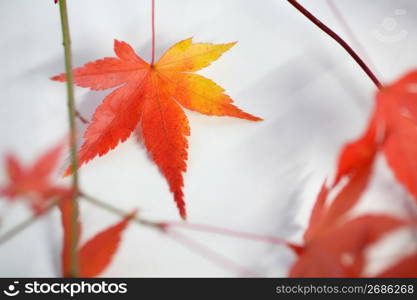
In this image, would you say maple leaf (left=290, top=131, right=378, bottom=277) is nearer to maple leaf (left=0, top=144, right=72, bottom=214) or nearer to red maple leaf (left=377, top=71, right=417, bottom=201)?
red maple leaf (left=377, top=71, right=417, bottom=201)

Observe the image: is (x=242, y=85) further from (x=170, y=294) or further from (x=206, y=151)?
(x=170, y=294)

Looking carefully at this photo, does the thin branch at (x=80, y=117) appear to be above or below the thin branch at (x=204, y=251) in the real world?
above

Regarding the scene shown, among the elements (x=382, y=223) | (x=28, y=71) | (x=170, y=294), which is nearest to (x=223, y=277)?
(x=170, y=294)

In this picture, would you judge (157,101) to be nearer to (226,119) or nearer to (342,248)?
(226,119)

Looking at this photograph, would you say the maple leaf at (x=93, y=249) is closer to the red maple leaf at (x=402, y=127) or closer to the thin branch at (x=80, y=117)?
the thin branch at (x=80, y=117)

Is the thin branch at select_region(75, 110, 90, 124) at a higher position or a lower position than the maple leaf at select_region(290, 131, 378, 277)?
higher

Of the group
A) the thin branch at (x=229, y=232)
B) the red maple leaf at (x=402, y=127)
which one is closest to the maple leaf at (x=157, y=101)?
the thin branch at (x=229, y=232)

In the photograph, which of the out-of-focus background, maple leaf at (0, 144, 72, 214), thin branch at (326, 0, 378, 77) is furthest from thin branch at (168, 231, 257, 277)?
thin branch at (326, 0, 378, 77)
